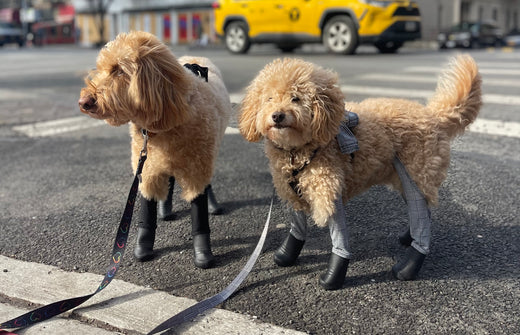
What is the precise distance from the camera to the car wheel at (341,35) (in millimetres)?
13703

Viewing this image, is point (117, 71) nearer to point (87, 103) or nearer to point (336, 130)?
point (87, 103)

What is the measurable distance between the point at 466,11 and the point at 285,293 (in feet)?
142

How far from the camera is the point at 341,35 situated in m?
14.1

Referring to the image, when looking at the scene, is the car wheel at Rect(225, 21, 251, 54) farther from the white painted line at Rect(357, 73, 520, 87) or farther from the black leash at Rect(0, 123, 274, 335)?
the black leash at Rect(0, 123, 274, 335)

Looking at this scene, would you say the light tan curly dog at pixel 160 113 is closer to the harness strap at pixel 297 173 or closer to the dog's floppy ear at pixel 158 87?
the dog's floppy ear at pixel 158 87

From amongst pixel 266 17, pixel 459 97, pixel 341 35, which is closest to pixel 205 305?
pixel 459 97

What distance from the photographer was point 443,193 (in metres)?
3.82

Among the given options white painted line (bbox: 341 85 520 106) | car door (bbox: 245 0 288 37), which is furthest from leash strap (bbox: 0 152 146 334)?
car door (bbox: 245 0 288 37)

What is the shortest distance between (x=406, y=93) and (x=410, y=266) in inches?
222

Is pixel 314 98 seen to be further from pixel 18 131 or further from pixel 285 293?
pixel 18 131

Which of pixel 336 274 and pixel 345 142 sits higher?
pixel 345 142

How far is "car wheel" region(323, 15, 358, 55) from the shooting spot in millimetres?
13703

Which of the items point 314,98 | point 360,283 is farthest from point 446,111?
point 360,283

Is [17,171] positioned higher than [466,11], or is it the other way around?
[466,11]
